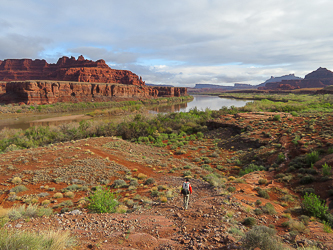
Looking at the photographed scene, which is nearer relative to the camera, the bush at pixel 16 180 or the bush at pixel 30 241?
the bush at pixel 30 241

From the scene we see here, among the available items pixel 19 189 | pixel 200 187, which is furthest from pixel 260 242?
pixel 19 189

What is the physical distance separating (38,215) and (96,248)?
10.2 feet

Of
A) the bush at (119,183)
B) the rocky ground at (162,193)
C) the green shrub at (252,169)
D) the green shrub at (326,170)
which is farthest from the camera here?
the green shrub at (252,169)

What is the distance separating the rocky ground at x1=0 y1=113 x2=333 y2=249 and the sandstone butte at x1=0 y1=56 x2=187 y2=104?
2705 inches

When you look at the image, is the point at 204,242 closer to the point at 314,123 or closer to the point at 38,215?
the point at 38,215

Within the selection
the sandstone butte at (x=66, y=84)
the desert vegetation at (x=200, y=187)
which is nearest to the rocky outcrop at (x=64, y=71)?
the sandstone butte at (x=66, y=84)

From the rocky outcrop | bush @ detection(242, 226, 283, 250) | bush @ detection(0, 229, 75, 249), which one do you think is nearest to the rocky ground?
bush @ detection(242, 226, 283, 250)

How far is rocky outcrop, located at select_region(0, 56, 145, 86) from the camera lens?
12306cm

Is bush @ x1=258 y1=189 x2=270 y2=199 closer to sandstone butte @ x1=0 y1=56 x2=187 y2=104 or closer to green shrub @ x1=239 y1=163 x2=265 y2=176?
green shrub @ x1=239 y1=163 x2=265 y2=176

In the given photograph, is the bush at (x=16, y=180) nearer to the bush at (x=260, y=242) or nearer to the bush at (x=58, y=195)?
the bush at (x=58, y=195)

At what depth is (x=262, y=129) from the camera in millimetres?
20859

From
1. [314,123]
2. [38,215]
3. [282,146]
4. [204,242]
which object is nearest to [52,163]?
[38,215]

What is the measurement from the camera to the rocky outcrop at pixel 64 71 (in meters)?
123

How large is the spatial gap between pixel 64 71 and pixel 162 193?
463 feet
